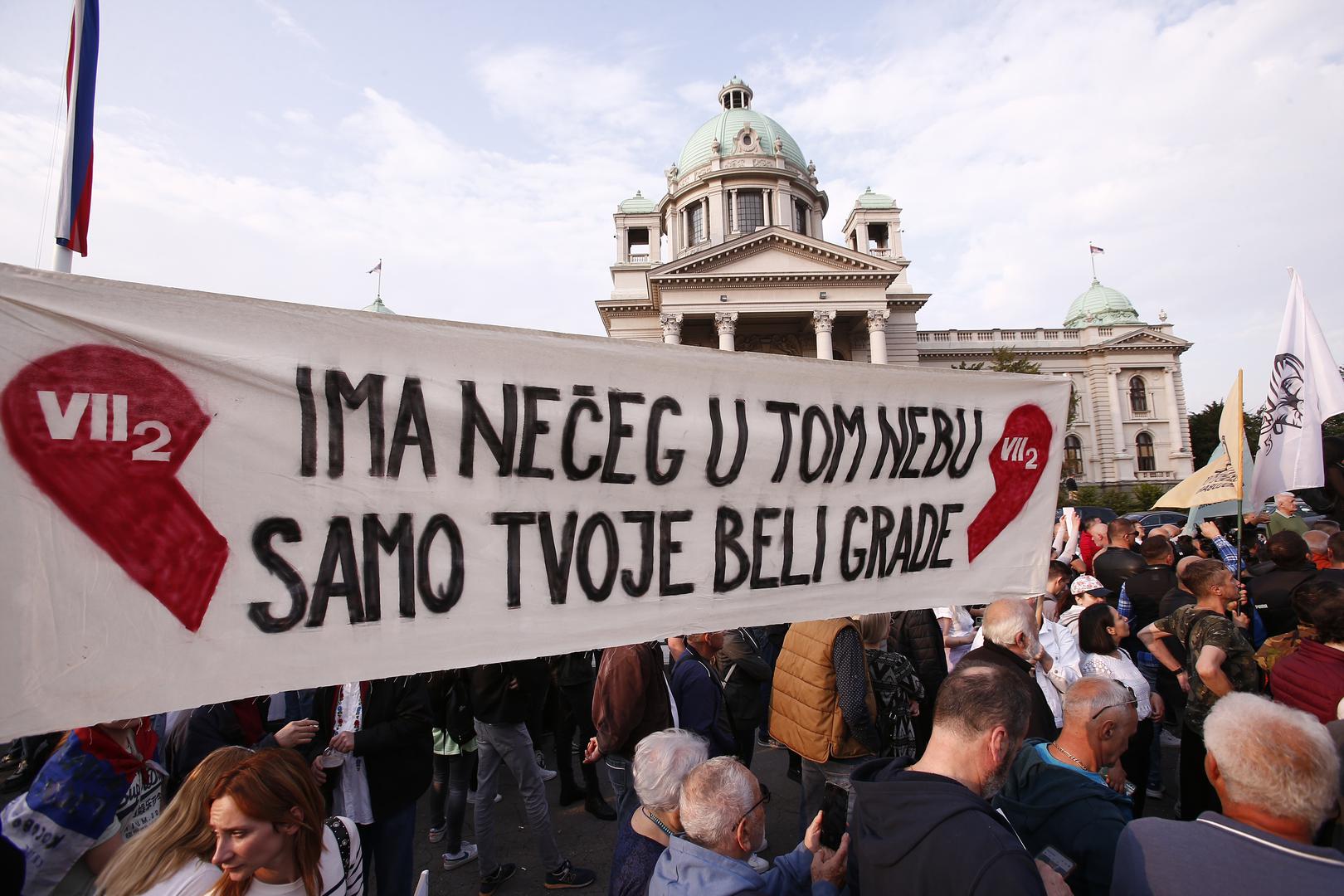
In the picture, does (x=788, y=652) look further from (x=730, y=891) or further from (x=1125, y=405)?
(x=1125, y=405)

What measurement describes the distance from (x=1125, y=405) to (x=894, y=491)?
46982mm

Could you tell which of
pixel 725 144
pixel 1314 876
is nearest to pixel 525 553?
pixel 1314 876

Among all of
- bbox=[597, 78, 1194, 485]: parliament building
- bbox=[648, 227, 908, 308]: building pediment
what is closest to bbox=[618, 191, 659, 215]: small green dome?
bbox=[597, 78, 1194, 485]: parliament building

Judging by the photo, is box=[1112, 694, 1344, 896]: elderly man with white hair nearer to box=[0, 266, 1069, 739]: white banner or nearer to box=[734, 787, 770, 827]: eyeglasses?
box=[734, 787, 770, 827]: eyeglasses

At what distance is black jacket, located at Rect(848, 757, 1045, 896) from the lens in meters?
1.51

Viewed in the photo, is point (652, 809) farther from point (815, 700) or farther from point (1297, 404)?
point (1297, 404)

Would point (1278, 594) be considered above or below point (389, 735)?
above

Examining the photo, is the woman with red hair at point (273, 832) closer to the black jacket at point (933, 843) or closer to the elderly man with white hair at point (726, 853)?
the elderly man with white hair at point (726, 853)

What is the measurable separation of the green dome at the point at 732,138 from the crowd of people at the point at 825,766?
142 feet

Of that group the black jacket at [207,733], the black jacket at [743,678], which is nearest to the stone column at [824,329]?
the black jacket at [743,678]

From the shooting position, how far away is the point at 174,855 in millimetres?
1896

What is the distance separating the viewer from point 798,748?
3.71 metres

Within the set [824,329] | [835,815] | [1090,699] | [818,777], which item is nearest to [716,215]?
[824,329]

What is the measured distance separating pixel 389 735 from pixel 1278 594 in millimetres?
5356
